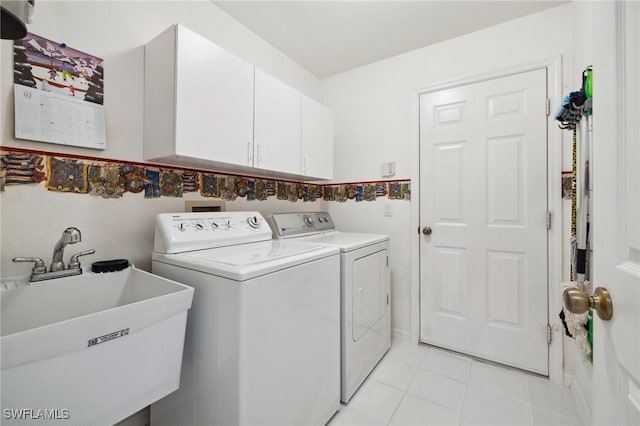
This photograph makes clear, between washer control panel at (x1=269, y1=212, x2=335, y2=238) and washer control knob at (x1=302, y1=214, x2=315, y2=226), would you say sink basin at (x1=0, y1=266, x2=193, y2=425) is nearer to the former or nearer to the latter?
washer control panel at (x1=269, y1=212, x2=335, y2=238)

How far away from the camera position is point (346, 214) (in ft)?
8.93

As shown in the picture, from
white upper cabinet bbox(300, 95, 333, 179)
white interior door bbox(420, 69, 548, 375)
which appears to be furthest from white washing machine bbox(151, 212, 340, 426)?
white interior door bbox(420, 69, 548, 375)

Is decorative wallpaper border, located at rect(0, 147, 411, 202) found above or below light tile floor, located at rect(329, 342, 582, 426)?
above

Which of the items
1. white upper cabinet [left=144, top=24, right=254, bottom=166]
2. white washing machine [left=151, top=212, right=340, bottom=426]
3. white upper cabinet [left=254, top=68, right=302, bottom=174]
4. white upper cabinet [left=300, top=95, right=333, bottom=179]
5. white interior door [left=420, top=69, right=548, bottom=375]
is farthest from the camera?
white upper cabinet [left=300, top=95, right=333, bottom=179]

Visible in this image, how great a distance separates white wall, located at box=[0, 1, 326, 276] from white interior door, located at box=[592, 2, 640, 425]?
1.80 m

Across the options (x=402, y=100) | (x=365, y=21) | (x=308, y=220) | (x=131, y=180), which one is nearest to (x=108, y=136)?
(x=131, y=180)

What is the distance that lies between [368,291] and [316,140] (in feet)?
4.26

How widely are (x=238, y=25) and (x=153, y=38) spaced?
2.43ft

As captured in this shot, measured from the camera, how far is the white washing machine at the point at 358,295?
1.60m

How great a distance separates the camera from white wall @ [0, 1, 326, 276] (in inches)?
42.6

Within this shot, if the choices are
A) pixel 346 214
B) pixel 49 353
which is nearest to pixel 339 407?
pixel 49 353

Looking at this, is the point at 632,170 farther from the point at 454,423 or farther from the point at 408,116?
the point at 408,116

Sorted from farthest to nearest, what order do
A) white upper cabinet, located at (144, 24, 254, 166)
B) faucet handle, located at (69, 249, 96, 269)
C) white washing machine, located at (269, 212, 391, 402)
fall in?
white washing machine, located at (269, 212, 391, 402) < white upper cabinet, located at (144, 24, 254, 166) < faucet handle, located at (69, 249, 96, 269)

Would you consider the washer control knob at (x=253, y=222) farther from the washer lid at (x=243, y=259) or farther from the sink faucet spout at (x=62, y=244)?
the sink faucet spout at (x=62, y=244)
